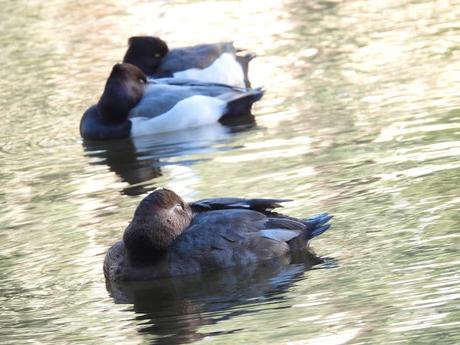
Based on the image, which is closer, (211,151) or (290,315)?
(290,315)

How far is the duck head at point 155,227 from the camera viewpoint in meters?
10.0

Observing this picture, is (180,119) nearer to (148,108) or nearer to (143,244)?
(148,108)

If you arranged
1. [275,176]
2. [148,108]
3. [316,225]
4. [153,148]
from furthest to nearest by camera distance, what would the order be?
[148,108] → [153,148] → [275,176] → [316,225]

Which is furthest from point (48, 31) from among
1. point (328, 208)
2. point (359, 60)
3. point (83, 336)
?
point (83, 336)

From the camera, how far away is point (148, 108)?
1628 cm

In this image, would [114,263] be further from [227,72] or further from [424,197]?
[227,72]

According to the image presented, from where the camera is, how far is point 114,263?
1008 cm

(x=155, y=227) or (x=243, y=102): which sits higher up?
(x=155, y=227)

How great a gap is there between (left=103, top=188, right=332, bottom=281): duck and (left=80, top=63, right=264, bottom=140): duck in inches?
235

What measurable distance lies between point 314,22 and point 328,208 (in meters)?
9.89

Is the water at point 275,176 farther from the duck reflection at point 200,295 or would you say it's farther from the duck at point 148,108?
the duck at point 148,108

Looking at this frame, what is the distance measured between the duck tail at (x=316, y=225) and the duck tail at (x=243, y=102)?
20.0 feet

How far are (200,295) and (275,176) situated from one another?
2964mm

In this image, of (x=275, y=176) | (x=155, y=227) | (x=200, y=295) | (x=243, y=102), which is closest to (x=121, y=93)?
(x=243, y=102)
